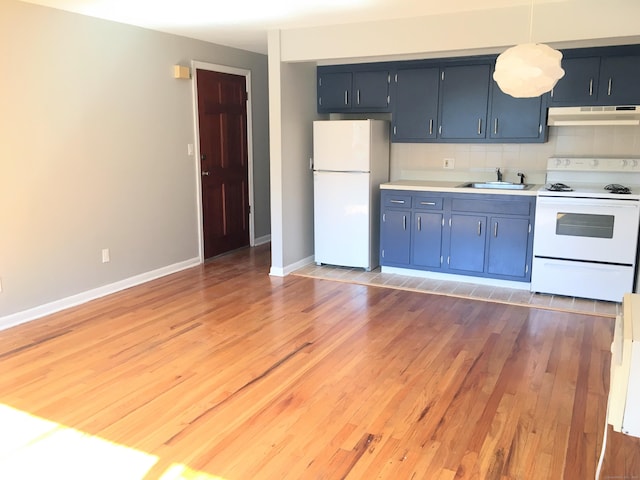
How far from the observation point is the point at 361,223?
5406 millimetres

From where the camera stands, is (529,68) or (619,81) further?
(619,81)

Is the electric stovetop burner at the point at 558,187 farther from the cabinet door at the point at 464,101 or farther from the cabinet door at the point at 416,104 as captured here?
the cabinet door at the point at 416,104

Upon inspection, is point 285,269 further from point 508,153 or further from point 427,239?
point 508,153

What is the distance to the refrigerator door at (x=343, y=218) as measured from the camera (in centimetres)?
536

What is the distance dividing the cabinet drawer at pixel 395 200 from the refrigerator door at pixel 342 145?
1.06 feet

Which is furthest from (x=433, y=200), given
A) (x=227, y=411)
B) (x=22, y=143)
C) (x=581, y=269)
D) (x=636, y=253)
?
(x=22, y=143)

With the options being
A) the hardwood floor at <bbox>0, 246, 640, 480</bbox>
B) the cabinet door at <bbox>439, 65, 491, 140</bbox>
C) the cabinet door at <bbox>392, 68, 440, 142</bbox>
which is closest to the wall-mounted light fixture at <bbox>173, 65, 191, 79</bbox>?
the cabinet door at <bbox>392, 68, 440, 142</bbox>

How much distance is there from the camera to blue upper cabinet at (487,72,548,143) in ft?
15.5

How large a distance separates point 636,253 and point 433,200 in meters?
1.70

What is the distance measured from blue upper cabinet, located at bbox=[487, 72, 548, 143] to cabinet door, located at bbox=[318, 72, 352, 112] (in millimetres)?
1406

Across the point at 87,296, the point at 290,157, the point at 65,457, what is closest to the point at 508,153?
the point at 290,157

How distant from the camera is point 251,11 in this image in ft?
13.7

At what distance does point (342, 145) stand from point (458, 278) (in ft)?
5.51

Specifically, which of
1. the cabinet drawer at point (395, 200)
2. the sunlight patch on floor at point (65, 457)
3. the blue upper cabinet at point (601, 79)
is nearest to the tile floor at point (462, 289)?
the cabinet drawer at point (395, 200)
